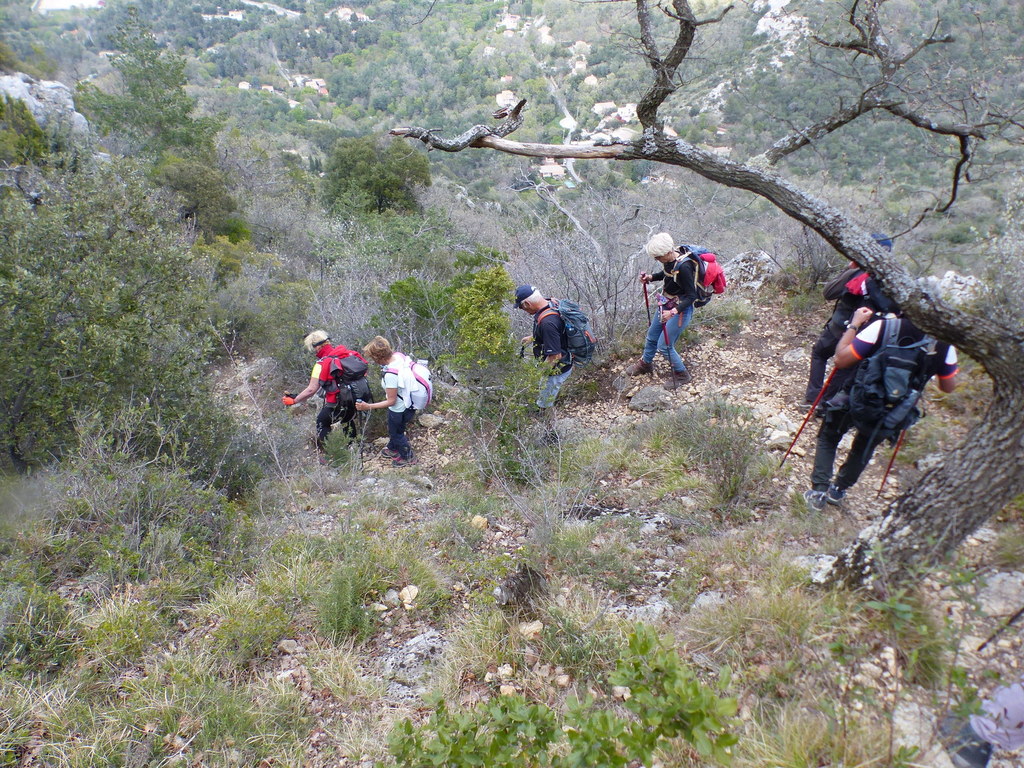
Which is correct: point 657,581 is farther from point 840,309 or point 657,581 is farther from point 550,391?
point 840,309

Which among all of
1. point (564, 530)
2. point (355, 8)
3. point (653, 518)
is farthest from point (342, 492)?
point (355, 8)

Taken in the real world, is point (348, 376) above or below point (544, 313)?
below

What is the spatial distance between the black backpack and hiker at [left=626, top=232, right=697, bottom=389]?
1.86 metres

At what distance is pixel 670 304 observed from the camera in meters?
5.18

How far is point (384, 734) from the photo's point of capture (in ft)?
7.76

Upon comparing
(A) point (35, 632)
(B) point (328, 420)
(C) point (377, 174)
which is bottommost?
(B) point (328, 420)

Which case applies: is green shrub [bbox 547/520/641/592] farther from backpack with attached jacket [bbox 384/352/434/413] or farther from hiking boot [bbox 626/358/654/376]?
hiking boot [bbox 626/358/654/376]

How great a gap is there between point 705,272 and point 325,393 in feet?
12.9

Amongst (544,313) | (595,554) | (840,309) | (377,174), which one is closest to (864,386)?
(840,309)

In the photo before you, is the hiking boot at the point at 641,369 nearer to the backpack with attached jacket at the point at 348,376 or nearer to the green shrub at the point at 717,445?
the green shrub at the point at 717,445

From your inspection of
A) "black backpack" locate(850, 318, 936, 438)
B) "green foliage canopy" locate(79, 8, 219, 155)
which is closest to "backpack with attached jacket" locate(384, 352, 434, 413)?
"black backpack" locate(850, 318, 936, 438)

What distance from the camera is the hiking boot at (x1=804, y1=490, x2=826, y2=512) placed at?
3.65 meters

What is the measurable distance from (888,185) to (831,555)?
36.2ft

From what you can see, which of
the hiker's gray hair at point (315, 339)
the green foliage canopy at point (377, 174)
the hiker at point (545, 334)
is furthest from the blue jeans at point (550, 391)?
the green foliage canopy at point (377, 174)
